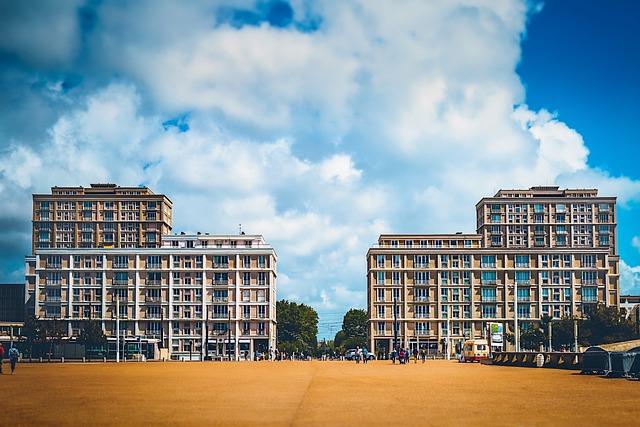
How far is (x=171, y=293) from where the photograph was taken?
15825cm


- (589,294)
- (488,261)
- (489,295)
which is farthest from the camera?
(488,261)

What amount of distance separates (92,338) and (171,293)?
23224 millimetres

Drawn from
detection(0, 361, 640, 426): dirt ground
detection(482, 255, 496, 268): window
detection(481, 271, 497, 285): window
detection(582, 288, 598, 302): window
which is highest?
detection(482, 255, 496, 268): window

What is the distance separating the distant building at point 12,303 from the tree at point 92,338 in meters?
25.8

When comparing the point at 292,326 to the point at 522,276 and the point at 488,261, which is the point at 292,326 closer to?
the point at 488,261

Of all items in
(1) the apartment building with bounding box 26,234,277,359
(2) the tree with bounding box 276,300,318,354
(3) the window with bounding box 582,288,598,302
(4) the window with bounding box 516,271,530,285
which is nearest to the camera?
(1) the apartment building with bounding box 26,234,277,359

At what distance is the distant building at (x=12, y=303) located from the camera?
6560 inches

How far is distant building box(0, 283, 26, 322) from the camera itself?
547ft

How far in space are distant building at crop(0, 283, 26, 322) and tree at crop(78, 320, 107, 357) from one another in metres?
25.8

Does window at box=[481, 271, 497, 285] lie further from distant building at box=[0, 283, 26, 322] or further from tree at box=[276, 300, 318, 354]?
distant building at box=[0, 283, 26, 322]

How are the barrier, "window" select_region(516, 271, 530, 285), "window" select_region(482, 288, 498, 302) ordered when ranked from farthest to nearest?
"window" select_region(516, 271, 530, 285), "window" select_region(482, 288, 498, 302), the barrier

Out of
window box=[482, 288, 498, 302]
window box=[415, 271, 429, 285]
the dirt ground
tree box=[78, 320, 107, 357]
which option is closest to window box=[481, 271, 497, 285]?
window box=[482, 288, 498, 302]

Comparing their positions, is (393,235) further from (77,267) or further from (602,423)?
(602,423)

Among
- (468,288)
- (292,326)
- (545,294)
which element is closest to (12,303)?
(292,326)
